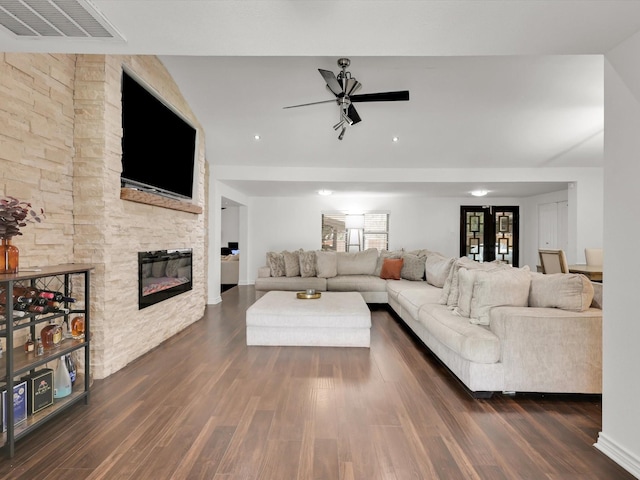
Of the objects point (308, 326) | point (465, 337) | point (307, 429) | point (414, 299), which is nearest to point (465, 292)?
point (465, 337)

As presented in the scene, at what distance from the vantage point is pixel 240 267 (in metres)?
9.11

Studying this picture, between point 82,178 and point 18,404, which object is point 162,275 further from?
point 18,404

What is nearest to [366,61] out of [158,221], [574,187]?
[158,221]

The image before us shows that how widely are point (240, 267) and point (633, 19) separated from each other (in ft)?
27.6

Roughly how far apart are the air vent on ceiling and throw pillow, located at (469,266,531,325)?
9.95 ft

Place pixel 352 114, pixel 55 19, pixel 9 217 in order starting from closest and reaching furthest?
1. pixel 55 19
2. pixel 9 217
3. pixel 352 114

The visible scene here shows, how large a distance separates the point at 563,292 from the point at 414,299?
177cm

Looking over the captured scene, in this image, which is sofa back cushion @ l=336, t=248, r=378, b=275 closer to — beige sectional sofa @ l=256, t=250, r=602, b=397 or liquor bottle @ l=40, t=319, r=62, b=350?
beige sectional sofa @ l=256, t=250, r=602, b=397

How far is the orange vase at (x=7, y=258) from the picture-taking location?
6.63 feet

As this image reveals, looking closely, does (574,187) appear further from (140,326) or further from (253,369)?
(140,326)

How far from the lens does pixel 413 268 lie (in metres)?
6.37

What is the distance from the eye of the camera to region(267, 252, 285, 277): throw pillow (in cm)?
674

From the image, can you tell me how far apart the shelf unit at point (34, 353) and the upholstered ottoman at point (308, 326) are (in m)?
1.59

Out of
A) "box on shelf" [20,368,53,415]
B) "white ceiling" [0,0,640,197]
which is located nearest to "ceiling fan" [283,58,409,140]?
"white ceiling" [0,0,640,197]
